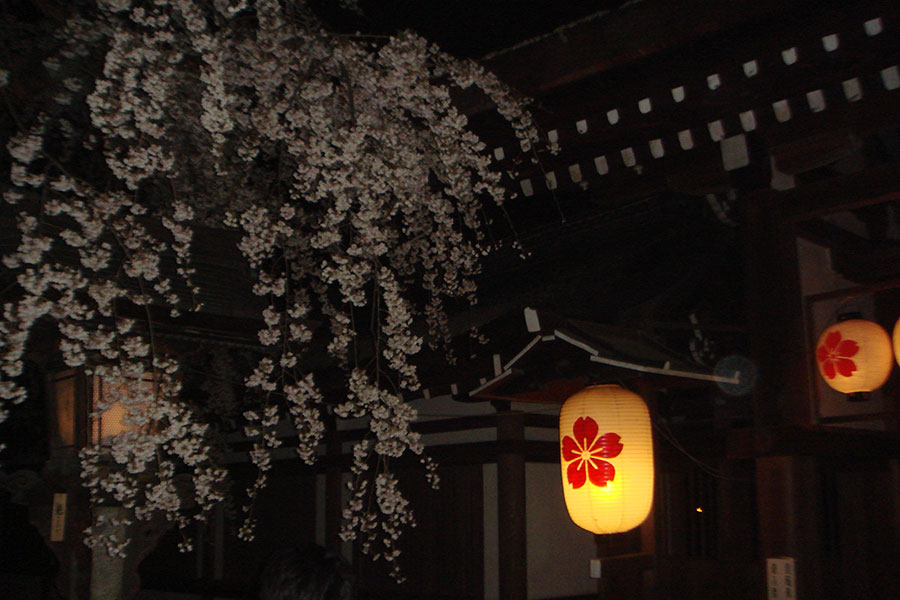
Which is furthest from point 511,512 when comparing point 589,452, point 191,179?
point 191,179

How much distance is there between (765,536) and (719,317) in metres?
1.98

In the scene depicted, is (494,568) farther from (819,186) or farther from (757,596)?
(819,186)

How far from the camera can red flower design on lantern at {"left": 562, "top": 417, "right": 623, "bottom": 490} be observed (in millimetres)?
5355

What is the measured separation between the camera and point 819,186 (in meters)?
5.48

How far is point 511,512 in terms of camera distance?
7531mm

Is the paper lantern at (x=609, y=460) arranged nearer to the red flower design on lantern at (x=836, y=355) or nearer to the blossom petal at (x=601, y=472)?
the blossom petal at (x=601, y=472)

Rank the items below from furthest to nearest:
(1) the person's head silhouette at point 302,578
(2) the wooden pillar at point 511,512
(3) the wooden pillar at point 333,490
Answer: (3) the wooden pillar at point 333,490
(2) the wooden pillar at point 511,512
(1) the person's head silhouette at point 302,578

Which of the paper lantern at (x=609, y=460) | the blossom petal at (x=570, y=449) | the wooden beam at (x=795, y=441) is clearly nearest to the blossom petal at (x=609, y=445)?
the paper lantern at (x=609, y=460)

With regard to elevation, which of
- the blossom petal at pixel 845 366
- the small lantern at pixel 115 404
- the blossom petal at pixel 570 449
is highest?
the blossom petal at pixel 845 366

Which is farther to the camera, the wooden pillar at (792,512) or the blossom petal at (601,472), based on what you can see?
the wooden pillar at (792,512)

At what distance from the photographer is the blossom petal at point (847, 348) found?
5.67 meters

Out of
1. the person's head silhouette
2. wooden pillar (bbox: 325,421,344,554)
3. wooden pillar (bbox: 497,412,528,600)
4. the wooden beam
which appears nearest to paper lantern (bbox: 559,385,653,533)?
the wooden beam

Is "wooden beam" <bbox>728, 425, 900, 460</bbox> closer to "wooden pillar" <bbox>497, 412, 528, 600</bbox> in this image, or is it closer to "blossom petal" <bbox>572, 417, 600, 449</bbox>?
"blossom petal" <bbox>572, 417, 600, 449</bbox>

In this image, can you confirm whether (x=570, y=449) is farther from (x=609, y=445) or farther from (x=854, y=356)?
(x=854, y=356)
